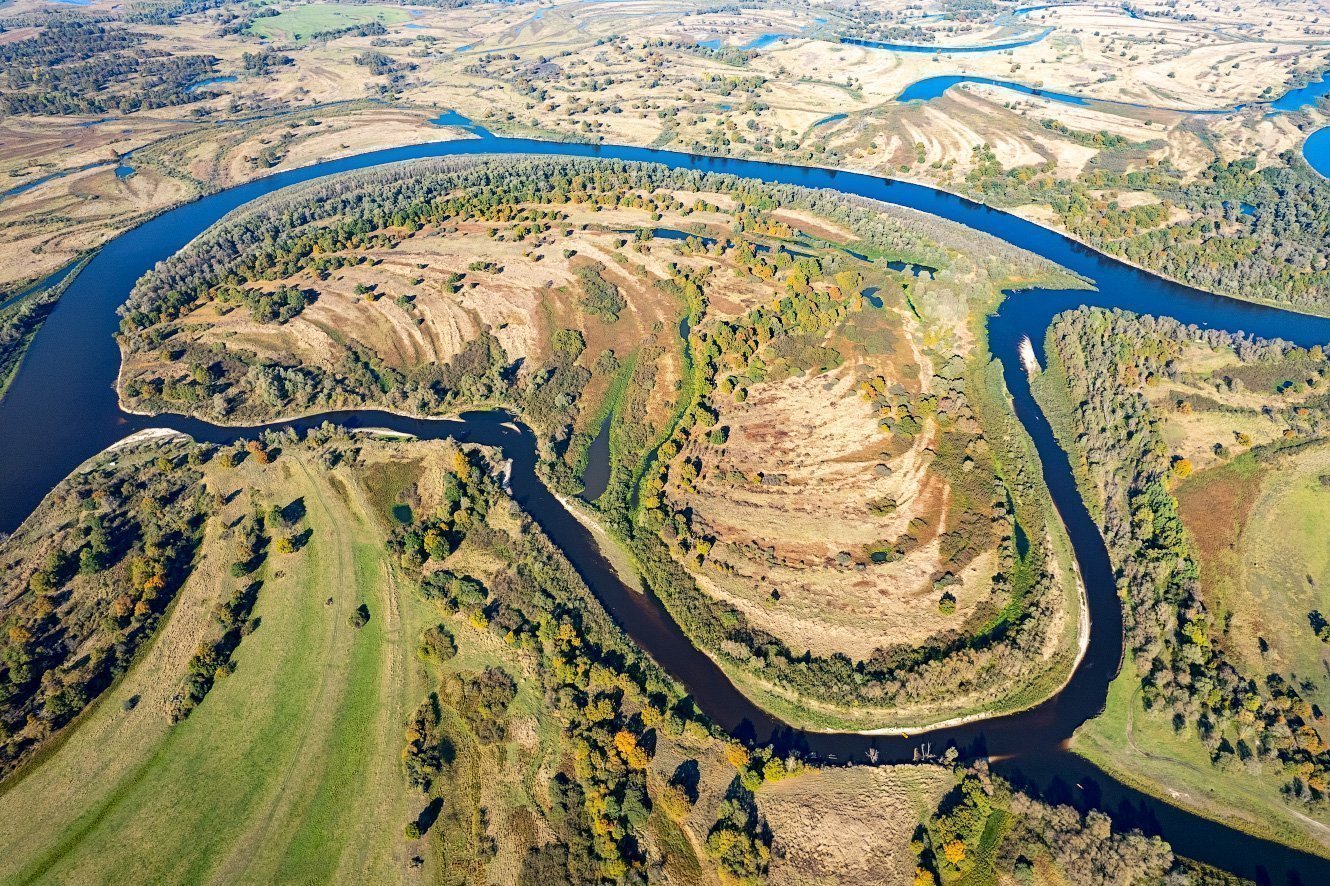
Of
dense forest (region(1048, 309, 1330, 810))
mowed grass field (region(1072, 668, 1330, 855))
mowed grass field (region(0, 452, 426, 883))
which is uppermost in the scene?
dense forest (region(1048, 309, 1330, 810))

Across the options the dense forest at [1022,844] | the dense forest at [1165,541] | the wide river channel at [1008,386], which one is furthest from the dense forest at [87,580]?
the dense forest at [1165,541]

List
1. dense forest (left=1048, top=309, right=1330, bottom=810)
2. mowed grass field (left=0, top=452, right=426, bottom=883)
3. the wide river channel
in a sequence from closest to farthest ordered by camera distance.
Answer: mowed grass field (left=0, top=452, right=426, bottom=883), the wide river channel, dense forest (left=1048, top=309, right=1330, bottom=810)

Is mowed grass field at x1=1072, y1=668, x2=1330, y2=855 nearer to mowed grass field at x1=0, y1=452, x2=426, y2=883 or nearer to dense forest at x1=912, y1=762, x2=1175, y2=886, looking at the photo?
dense forest at x1=912, y1=762, x2=1175, y2=886

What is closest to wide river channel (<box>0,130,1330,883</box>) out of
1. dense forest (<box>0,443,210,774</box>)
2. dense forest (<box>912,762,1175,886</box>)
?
dense forest (<box>912,762,1175,886</box>)

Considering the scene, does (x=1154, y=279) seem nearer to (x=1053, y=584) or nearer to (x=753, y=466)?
(x=1053, y=584)

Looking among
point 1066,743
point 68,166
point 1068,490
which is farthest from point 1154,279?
point 68,166

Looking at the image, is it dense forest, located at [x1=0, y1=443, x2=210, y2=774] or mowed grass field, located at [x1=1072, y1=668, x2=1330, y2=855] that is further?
dense forest, located at [x1=0, y1=443, x2=210, y2=774]
